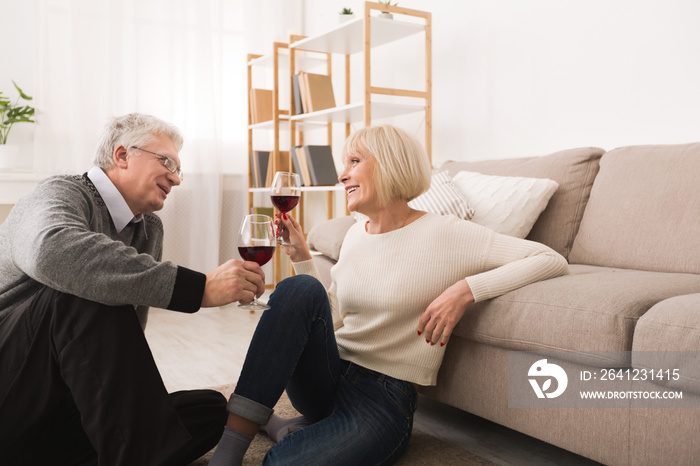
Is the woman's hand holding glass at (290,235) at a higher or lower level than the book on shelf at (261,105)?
lower

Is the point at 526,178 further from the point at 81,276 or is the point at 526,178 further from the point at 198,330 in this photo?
the point at 198,330

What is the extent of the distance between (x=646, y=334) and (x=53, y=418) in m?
1.19

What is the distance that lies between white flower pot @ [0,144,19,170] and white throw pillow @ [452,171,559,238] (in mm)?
2531

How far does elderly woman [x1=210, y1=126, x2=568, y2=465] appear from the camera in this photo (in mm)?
1368

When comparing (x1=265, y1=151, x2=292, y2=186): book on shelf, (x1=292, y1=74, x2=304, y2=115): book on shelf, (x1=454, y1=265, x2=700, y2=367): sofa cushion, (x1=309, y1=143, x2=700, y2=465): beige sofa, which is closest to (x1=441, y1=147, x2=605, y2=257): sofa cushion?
(x1=309, y1=143, x2=700, y2=465): beige sofa

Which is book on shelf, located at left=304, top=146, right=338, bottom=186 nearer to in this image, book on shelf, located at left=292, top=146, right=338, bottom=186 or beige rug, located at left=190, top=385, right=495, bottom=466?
book on shelf, located at left=292, top=146, right=338, bottom=186

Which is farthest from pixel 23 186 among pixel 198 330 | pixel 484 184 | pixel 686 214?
pixel 686 214

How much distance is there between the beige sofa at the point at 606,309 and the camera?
1240 mm

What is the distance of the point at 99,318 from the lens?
1.20 meters

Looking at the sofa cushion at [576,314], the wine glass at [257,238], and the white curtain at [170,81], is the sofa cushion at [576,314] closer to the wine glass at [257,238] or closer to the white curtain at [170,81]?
the wine glass at [257,238]

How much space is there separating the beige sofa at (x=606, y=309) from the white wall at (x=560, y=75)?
335 mm

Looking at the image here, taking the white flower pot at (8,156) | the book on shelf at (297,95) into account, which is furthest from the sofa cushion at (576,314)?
the white flower pot at (8,156)

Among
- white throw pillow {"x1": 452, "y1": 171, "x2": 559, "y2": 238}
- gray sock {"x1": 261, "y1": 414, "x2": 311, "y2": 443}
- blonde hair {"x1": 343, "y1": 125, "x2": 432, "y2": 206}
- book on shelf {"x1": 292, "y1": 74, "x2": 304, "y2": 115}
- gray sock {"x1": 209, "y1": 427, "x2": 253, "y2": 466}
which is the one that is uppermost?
book on shelf {"x1": 292, "y1": 74, "x2": 304, "y2": 115}

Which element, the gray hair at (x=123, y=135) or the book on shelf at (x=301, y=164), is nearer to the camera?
the gray hair at (x=123, y=135)
